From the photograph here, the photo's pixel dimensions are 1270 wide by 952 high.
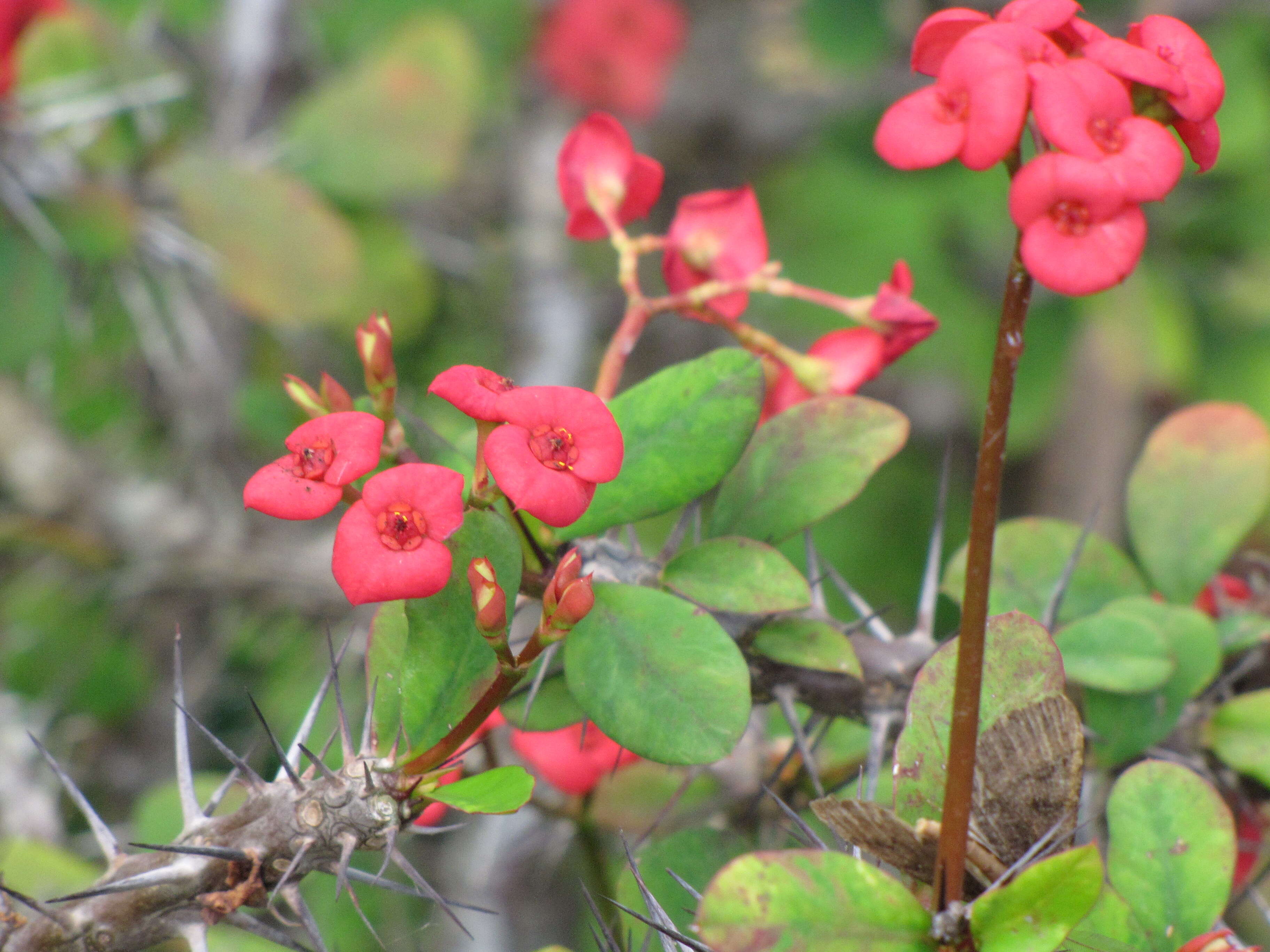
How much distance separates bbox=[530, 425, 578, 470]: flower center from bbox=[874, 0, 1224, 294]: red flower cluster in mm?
139

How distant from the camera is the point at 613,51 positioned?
179cm

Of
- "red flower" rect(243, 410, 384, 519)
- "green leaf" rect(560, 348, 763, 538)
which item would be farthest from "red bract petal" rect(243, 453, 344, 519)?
"green leaf" rect(560, 348, 763, 538)

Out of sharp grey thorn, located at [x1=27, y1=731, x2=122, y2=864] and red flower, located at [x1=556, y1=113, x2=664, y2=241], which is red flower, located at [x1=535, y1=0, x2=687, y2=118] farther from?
sharp grey thorn, located at [x1=27, y1=731, x2=122, y2=864]

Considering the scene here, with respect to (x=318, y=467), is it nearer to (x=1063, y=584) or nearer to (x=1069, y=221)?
(x=1069, y=221)

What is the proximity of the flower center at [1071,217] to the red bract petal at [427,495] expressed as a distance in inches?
7.9

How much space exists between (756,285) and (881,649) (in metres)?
0.19

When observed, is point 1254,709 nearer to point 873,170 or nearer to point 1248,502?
point 1248,502

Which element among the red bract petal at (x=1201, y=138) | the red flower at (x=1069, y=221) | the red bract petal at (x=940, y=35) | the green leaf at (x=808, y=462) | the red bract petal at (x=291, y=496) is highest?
the red bract petal at (x=940, y=35)

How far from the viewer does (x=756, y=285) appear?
0.51m

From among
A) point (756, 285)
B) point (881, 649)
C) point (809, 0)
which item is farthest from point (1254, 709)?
point (809, 0)

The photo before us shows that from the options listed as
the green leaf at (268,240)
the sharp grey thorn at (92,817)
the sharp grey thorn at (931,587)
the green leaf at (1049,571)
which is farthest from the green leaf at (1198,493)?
the green leaf at (268,240)

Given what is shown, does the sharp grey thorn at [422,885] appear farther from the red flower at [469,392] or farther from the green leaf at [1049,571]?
the green leaf at [1049,571]

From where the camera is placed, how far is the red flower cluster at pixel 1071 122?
306 mm

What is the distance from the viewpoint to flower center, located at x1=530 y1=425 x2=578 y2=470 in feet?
1.13
